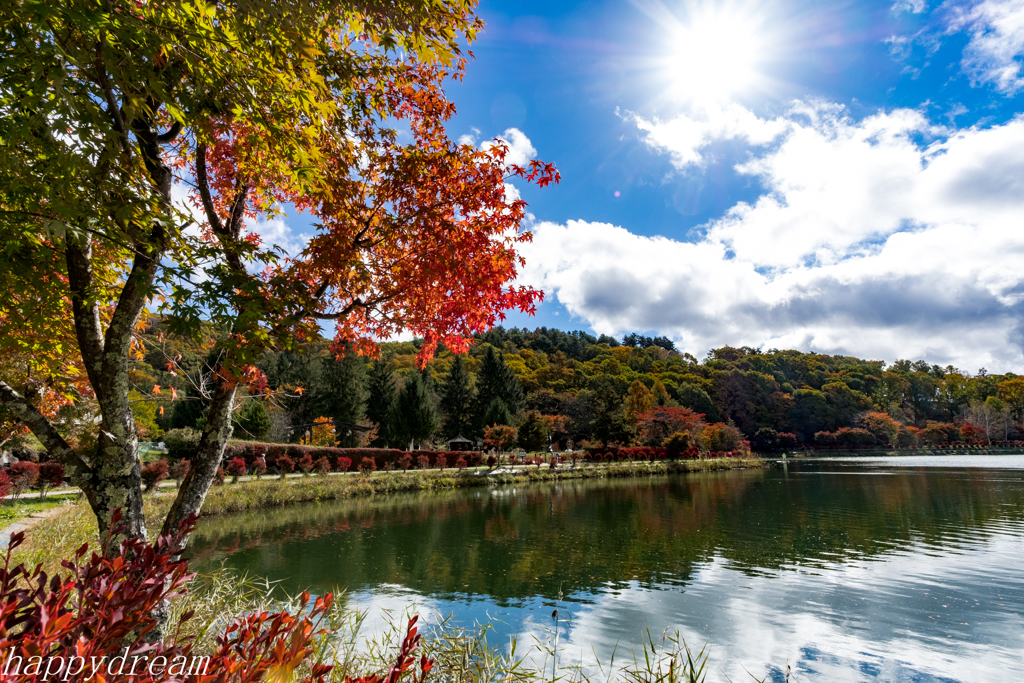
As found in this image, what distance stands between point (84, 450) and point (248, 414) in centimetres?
1764

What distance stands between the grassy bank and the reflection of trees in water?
4.10 feet

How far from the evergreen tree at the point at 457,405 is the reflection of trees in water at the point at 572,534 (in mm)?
21368

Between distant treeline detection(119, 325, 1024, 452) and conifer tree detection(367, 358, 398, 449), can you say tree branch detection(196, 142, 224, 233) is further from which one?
conifer tree detection(367, 358, 398, 449)

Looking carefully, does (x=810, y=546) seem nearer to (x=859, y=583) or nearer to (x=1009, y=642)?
(x=859, y=583)

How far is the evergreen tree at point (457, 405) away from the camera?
42.4 metres

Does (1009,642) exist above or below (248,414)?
below

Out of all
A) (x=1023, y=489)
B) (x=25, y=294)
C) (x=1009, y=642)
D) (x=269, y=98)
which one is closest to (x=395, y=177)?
(x=269, y=98)

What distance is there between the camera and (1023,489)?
19.6 meters

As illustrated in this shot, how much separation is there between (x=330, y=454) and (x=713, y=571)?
70.8ft

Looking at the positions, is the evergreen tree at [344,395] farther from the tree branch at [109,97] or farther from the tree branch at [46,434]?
the tree branch at [109,97]

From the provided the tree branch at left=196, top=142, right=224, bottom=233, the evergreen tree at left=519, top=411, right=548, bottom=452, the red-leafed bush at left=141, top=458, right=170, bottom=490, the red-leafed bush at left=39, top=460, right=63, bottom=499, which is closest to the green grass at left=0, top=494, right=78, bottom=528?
the red-leafed bush at left=39, top=460, right=63, bottom=499

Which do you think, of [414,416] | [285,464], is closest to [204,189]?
[285,464]

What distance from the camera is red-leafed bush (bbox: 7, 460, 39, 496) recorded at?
42.7 ft

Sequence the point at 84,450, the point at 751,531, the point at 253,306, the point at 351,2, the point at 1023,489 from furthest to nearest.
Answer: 1. the point at 1023,489
2. the point at 751,531
3. the point at 84,450
4. the point at 351,2
5. the point at 253,306
